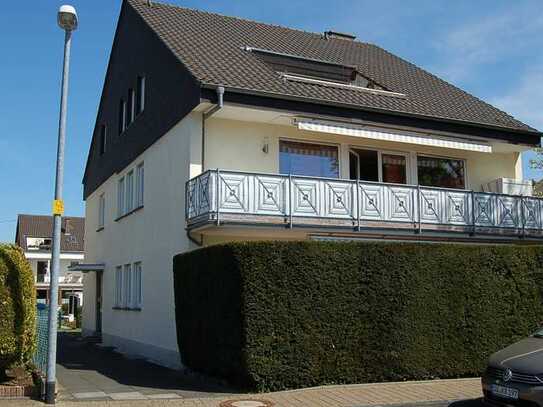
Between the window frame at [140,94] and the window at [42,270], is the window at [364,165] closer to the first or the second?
the window frame at [140,94]

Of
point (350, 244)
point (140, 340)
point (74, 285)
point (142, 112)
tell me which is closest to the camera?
point (350, 244)

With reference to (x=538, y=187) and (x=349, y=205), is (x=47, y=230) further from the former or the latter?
(x=349, y=205)

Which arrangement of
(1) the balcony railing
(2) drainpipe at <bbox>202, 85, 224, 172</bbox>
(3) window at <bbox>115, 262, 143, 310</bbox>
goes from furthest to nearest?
(3) window at <bbox>115, 262, 143, 310</bbox>
(2) drainpipe at <bbox>202, 85, 224, 172</bbox>
(1) the balcony railing

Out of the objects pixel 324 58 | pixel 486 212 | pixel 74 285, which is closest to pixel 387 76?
pixel 324 58

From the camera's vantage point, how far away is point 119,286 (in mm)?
21812

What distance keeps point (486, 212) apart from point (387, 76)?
650cm

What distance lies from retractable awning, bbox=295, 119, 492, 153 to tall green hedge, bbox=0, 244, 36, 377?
7149mm

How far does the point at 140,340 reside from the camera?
18.4 metres

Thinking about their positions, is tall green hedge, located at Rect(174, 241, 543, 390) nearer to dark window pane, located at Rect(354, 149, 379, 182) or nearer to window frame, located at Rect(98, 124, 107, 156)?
dark window pane, located at Rect(354, 149, 379, 182)

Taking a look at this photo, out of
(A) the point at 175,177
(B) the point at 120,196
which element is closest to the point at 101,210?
(B) the point at 120,196

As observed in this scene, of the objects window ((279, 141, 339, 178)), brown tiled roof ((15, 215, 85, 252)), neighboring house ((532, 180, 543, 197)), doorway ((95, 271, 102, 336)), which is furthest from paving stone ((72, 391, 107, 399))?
brown tiled roof ((15, 215, 85, 252))

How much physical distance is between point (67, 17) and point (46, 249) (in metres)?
52.3

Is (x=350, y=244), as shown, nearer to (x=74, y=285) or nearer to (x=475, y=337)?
(x=475, y=337)

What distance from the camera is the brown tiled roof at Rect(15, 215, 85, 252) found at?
195 ft
